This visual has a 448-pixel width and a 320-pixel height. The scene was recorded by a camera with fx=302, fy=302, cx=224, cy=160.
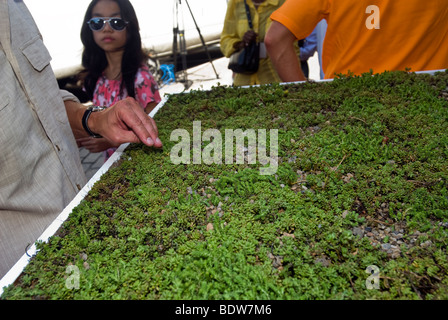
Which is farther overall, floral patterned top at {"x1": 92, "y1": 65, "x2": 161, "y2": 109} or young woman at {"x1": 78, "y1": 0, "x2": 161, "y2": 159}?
floral patterned top at {"x1": 92, "y1": 65, "x2": 161, "y2": 109}

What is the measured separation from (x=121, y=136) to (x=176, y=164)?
20.2 inches

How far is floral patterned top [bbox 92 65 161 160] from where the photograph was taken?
12.5 ft

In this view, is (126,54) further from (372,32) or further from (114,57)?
(372,32)

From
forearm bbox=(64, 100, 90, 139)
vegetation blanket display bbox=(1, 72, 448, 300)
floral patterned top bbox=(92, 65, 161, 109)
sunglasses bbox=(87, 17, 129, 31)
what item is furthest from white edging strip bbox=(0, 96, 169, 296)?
sunglasses bbox=(87, 17, 129, 31)

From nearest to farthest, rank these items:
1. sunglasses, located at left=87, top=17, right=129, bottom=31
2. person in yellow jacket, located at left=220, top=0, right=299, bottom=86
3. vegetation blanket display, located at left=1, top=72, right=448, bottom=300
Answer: vegetation blanket display, located at left=1, top=72, right=448, bottom=300 → sunglasses, located at left=87, top=17, right=129, bottom=31 → person in yellow jacket, located at left=220, top=0, right=299, bottom=86

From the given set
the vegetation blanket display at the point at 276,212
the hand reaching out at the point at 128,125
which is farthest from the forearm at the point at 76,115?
the vegetation blanket display at the point at 276,212

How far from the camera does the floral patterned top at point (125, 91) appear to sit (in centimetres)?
381

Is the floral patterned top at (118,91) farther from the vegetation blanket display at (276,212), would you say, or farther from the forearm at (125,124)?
the vegetation blanket display at (276,212)

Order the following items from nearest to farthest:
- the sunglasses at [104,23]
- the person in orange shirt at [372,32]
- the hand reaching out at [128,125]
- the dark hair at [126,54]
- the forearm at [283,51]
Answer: the hand reaching out at [128,125] → the person in orange shirt at [372,32] → the forearm at [283,51] → the sunglasses at [104,23] → the dark hair at [126,54]

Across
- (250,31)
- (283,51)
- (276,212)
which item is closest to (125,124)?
(276,212)

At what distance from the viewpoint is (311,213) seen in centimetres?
163

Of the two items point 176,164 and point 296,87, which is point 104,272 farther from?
point 296,87

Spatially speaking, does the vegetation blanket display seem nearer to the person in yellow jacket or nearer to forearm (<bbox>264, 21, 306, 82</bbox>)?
forearm (<bbox>264, 21, 306, 82</bbox>)

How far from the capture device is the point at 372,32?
279 cm
